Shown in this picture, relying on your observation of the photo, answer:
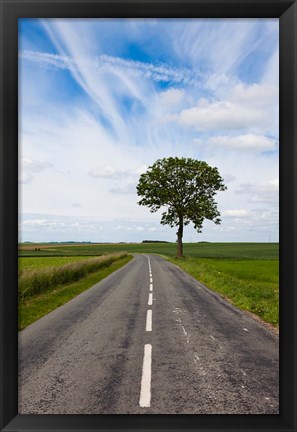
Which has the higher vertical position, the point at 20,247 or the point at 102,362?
the point at 20,247

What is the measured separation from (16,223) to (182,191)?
41020 millimetres

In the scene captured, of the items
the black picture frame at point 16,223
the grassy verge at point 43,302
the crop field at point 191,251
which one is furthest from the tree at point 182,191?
the black picture frame at point 16,223

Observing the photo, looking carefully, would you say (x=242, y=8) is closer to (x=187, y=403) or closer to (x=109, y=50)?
(x=109, y=50)

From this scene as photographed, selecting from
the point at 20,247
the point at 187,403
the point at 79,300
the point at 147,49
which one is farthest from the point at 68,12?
the point at 79,300

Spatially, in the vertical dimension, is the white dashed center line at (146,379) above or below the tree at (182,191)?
below

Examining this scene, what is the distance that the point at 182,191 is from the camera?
143 feet

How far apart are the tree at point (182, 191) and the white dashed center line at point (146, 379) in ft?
117

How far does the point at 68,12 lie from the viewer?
337 centimetres

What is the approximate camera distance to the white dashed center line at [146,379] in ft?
15.0

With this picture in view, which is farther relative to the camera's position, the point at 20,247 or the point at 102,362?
the point at 102,362

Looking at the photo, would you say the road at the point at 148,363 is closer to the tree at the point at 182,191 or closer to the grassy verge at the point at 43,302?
the grassy verge at the point at 43,302

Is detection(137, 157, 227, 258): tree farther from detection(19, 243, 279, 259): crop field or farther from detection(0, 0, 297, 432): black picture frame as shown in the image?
detection(0, 0, 297, 432): black picture frame

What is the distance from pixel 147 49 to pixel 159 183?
1570 inches
